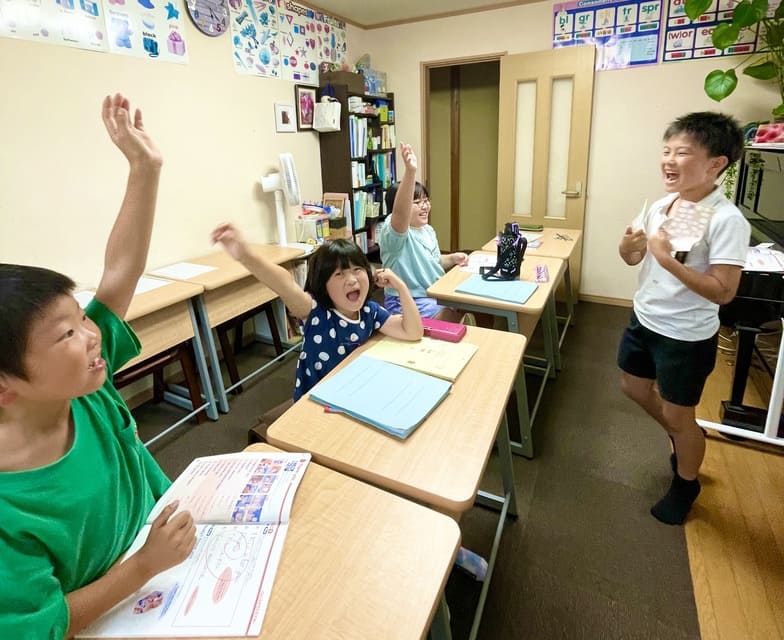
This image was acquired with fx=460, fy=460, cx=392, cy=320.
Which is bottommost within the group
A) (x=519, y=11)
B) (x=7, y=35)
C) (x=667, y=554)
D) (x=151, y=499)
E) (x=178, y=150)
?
(x=667, y=554)

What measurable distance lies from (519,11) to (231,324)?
11.7ft

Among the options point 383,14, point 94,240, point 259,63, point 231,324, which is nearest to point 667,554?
point 231,324

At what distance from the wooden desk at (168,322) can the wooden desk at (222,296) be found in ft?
0.19

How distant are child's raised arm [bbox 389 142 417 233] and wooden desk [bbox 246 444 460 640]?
1480 millimetres

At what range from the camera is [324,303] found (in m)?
1.61

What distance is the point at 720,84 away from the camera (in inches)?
123

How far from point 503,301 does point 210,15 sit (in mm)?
2674

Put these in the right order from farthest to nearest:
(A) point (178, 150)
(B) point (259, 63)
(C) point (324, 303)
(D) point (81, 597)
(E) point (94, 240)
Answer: (B) point (259, 63), (A) point (178, 150), (E) point (94, 240), (C) point (324, 303), (D) point (81, 597)

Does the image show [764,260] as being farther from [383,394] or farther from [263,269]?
[263,269]

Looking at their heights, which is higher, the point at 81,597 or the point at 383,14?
the point at 383,14

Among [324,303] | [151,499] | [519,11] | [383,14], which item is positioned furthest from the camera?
[383,14]

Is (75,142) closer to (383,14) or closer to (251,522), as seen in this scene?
(251,522)

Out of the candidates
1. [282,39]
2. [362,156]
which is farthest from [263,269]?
[362,156]

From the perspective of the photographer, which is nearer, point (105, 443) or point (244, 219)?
point (105, 443)
